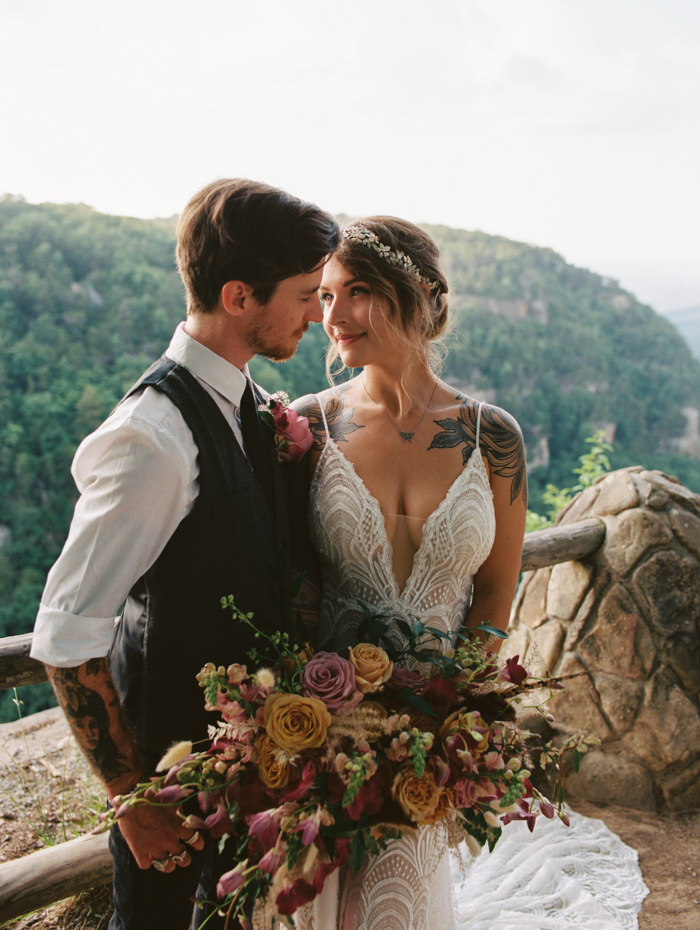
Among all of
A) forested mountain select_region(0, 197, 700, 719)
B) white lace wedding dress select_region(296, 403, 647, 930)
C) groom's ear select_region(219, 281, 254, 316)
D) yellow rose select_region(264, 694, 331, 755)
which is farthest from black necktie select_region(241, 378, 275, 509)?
forested mountain select_region(0, 197, 700, 719)

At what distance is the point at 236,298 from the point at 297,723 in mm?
967

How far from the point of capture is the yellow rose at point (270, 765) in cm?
126

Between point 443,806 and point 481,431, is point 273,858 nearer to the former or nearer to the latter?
point 443,806

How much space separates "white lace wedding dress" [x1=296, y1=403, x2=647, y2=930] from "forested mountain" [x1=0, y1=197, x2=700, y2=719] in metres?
12.7

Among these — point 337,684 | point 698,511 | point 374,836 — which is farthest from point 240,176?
point 698,511

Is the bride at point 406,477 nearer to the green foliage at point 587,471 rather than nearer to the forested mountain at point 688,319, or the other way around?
the green foliage at point 587,471

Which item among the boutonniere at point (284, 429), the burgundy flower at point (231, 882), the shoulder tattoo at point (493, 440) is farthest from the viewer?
the shoulder tattoo at point (493, 440)

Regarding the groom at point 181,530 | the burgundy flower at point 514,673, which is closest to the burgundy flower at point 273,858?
the groom at point 181,530

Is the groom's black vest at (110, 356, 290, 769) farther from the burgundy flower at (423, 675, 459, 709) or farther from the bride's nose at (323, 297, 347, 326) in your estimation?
the bride's nose at (323, 297, 347, 326)

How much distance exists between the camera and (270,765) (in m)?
1.27

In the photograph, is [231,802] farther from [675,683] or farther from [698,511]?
[698,511]

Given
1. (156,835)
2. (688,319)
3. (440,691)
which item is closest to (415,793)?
(440,691)

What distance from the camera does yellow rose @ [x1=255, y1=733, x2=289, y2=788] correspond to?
126 centimetres

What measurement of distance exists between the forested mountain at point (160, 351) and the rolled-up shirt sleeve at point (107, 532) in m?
13.4
